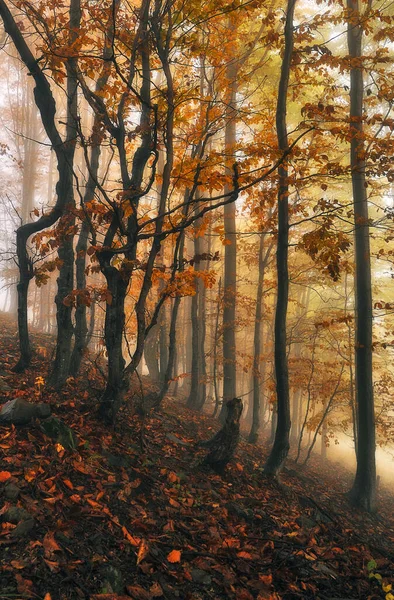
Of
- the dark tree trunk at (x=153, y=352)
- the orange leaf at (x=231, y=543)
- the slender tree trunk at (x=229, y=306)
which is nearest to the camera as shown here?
the orange leaf at (x=231, y=543)

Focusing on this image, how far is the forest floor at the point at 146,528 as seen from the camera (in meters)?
3.03

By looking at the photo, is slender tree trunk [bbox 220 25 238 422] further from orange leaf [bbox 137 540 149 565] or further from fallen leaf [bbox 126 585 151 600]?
fallen leaf [bbox 126 585 151 600]

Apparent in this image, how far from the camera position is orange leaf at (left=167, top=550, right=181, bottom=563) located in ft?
11.7

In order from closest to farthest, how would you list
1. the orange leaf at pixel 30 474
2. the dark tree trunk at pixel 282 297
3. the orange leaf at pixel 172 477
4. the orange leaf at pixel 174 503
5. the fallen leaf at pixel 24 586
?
1. the fallen leaf at pixel 24 586
2. the orange leaf at pixel 30 474
3. the orange leaf at pixel 174 503
4. the orange leaf at pixel 172 477
5. the dark tree trunk at pixel 282 297

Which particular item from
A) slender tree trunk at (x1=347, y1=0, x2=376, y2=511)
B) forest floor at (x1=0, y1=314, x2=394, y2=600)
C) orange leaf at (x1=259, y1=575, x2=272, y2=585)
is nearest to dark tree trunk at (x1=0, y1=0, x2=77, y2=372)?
forest floor at (x1=0, y1=314, x2=394, y2=600)

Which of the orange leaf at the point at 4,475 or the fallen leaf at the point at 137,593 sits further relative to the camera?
the orange leaf at the point at 4,475

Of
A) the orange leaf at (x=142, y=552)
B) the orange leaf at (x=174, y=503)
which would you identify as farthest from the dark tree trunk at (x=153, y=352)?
the orange leaf at (x=142, y=552)

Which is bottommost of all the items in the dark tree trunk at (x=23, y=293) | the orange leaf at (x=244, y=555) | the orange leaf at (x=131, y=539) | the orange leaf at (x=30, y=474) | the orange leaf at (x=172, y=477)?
the orange leaf at (x=244, y=555)

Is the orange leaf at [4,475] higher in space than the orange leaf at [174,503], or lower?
higher

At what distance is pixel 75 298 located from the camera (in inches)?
218

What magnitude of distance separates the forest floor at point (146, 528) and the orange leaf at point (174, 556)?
0.03 feet

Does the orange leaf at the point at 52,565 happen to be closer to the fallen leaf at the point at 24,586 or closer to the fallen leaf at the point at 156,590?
the fallen leaf at the point at 24,586

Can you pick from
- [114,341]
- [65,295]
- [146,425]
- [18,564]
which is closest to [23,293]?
[65,295]

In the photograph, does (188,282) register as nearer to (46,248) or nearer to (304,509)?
(46,248)
